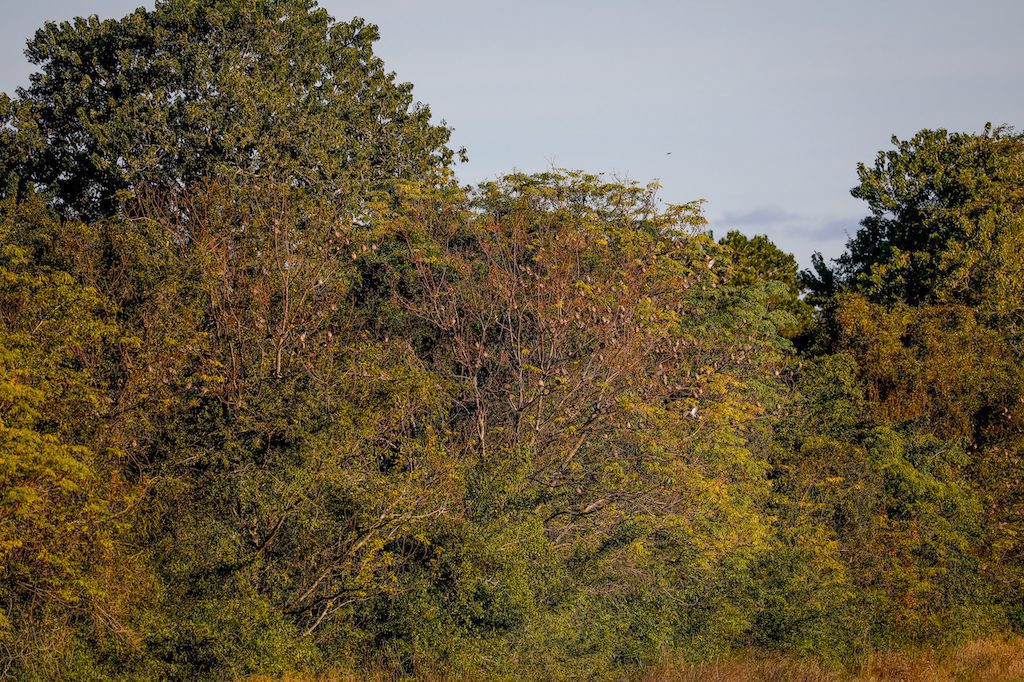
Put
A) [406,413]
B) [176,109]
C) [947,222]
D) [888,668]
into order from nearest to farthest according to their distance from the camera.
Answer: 1. [406,413]
2. [888,668]
3. [176,109]
4. [947,222]

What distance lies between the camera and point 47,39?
40219 mm

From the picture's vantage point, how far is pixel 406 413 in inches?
1011

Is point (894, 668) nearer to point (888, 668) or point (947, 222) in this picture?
point (888, 668)

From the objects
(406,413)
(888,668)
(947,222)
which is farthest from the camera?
(947,222)

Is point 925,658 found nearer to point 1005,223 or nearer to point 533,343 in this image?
point 533,343

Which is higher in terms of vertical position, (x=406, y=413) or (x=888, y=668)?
→ (x=406, y=413)

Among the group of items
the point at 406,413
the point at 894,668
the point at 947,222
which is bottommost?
the point at 894,668

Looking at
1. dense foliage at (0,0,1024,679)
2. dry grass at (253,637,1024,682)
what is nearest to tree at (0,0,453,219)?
dense foliage at (0,0,1024,679)

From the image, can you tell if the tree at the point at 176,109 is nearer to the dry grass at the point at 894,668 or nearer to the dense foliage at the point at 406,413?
the dense foliage at the point at 406,413

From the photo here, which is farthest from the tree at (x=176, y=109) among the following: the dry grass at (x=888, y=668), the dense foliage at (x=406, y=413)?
the dry grass at (x=888, y=668)

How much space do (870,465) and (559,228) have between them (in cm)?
Result: 1198

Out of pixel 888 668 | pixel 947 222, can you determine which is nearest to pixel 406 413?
pixel 888 668

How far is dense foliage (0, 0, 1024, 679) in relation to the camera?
21844 millimetres

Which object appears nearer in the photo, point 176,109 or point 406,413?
point 406,413
